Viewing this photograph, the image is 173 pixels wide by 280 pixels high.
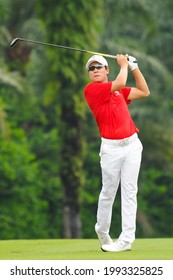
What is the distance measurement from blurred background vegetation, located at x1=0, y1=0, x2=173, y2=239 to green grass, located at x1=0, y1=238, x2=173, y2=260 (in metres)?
12.5

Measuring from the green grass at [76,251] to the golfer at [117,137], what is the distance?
36 cm

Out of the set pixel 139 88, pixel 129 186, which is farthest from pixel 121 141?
pixel 139 88

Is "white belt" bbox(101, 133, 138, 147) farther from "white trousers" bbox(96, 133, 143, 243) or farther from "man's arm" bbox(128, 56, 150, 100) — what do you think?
"man's arm" bbox(128, 56, 150, 100)

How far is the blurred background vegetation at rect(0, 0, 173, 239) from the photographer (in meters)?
26.4

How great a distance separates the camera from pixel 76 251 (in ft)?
35.7

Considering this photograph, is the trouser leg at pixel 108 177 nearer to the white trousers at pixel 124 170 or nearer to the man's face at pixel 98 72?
the white trousers at pixel 124 170

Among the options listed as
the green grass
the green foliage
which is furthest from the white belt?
the green foliage

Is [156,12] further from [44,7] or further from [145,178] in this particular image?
[44,7]

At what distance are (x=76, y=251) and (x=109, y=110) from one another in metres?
1.51

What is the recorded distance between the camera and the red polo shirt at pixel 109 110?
1044 centimetres

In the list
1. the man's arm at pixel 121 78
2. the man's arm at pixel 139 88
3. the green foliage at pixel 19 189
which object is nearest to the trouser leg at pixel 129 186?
the man's arm at pixel 139 88

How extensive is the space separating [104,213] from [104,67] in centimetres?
145

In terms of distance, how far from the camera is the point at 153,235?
118 ft

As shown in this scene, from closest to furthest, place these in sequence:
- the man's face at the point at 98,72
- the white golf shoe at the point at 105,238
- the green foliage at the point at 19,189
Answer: the man's face at the point at 98,72 → the white golf shoe at the point at 105,238 → the green foliage at the point at 19,189
